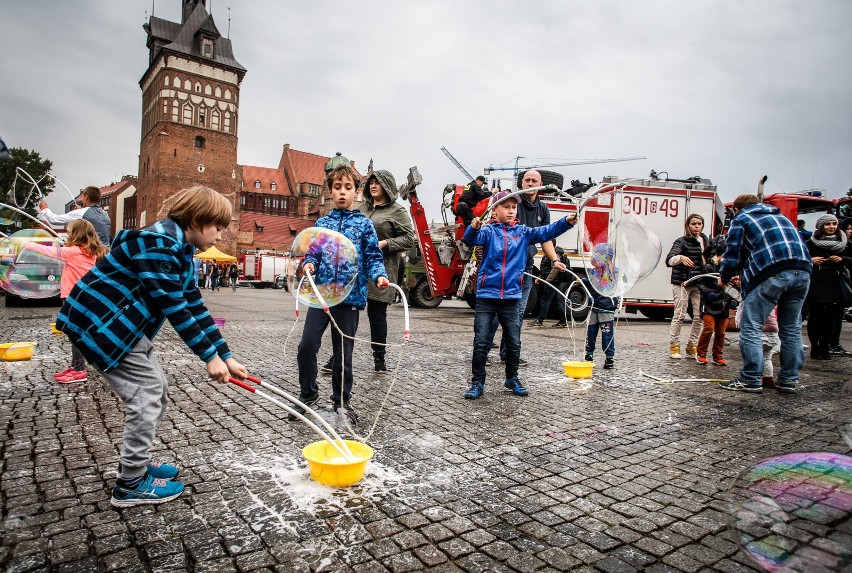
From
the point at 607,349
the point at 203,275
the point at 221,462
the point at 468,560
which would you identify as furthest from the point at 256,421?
the point at 203,275

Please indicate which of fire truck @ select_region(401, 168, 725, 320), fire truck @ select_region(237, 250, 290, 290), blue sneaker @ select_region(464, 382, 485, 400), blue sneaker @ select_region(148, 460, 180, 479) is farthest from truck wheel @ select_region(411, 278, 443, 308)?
fire truck @ select_region(237, 250, 290, 290)

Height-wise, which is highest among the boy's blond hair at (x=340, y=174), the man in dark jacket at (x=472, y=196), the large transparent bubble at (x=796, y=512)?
the man in dark jacket at (x=472, y=196)

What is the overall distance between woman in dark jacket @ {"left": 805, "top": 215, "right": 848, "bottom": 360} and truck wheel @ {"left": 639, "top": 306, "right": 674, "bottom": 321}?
609cm

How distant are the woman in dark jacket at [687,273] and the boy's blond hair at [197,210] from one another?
606 cm

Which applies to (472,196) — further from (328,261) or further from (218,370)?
(218,370)

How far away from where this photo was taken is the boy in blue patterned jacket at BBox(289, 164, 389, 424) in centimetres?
389

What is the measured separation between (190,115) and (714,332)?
58.8 m

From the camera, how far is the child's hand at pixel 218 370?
2.46 meters

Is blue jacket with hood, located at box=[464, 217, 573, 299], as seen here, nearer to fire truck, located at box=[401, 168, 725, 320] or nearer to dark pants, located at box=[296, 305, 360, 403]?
dark pants, located at box=[296, 305, 360, 403]

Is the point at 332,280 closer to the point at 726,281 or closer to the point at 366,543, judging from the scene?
the point at 366,543

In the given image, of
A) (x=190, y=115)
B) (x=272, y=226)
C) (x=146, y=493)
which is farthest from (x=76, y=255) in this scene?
(x=272, y=226)

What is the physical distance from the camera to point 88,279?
2.47 metres

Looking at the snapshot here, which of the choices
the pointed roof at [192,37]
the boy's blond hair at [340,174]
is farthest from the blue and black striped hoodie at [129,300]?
the pointed roof at [192,37]

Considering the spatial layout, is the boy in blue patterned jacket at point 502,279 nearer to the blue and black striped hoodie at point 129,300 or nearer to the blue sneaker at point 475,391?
the blue sneaker at point 475,391
